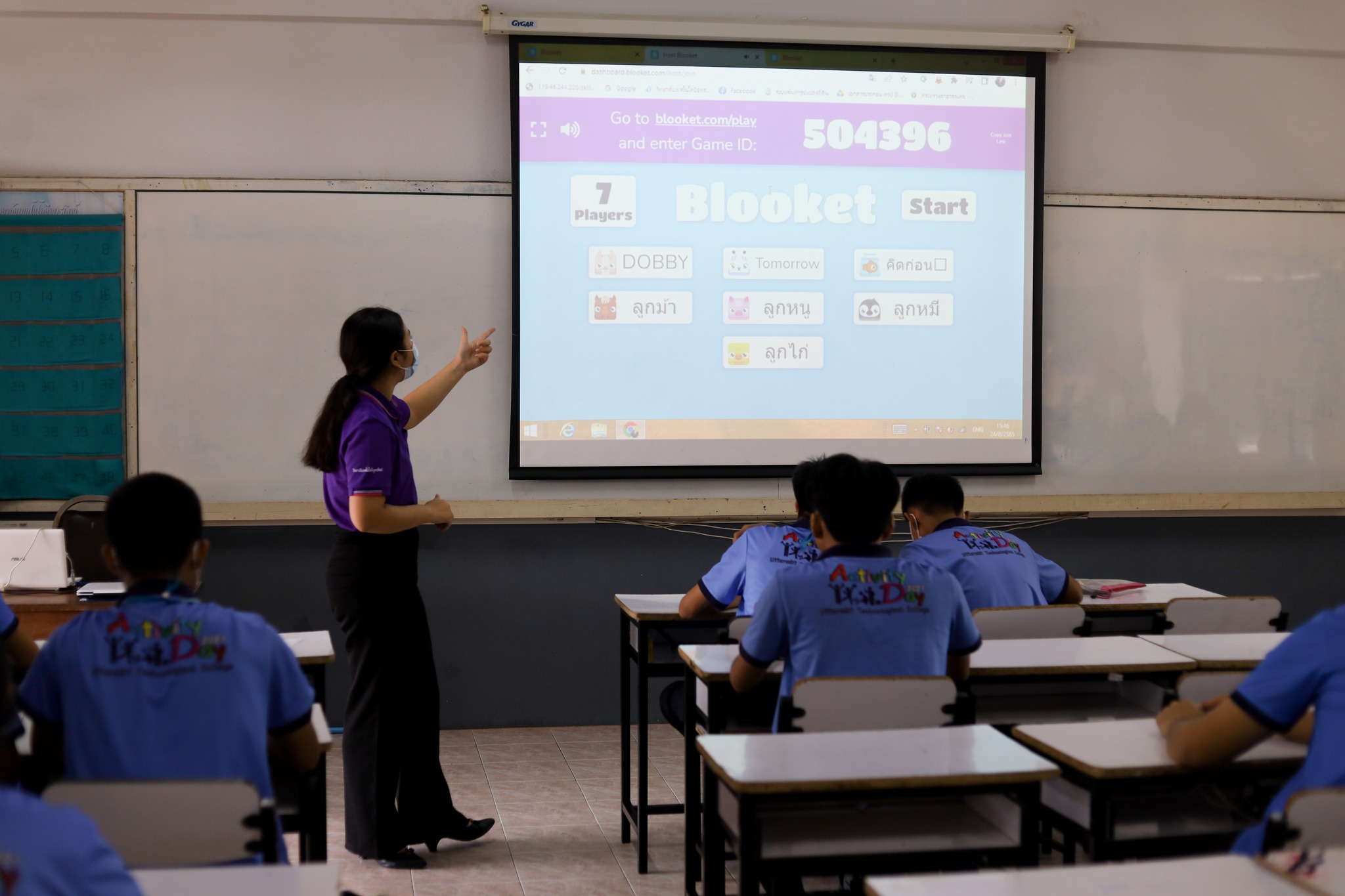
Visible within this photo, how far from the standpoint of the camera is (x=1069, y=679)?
2742 mm

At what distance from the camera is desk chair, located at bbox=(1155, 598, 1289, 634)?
10.5 feet

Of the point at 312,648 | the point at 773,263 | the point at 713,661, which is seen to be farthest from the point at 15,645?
the point at 773,263

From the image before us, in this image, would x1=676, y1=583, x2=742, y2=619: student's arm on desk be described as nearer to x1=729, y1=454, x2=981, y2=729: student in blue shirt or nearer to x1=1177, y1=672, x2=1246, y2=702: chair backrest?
x1=729, y1=454, x2=981, y2=729: student in blue shirt

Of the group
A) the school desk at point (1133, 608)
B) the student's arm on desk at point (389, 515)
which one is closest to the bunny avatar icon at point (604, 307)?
the student's arm on desk at point (389, 515)

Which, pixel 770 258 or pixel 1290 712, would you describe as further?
pixel 770 258

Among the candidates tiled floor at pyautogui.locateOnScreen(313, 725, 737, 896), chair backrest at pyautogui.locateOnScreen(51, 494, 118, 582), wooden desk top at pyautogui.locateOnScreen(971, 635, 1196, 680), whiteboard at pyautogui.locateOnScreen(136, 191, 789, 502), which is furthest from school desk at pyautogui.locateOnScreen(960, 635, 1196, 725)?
chair backrest at pyautogui.locateOnScreen(51, 494, 118, 582)

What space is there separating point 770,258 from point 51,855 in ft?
12.9

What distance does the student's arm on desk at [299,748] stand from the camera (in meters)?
1.71

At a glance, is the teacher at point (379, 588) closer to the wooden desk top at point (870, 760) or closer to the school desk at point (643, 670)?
the school desk at point (643, 670)

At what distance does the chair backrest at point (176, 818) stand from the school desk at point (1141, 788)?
1259mm

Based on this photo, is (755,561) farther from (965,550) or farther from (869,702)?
(869,702)

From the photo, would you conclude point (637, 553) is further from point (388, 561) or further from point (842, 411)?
point (388, 561)

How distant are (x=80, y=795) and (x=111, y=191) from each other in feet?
11.7

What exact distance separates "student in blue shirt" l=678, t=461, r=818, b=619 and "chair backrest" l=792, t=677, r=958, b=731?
2.59 ft
